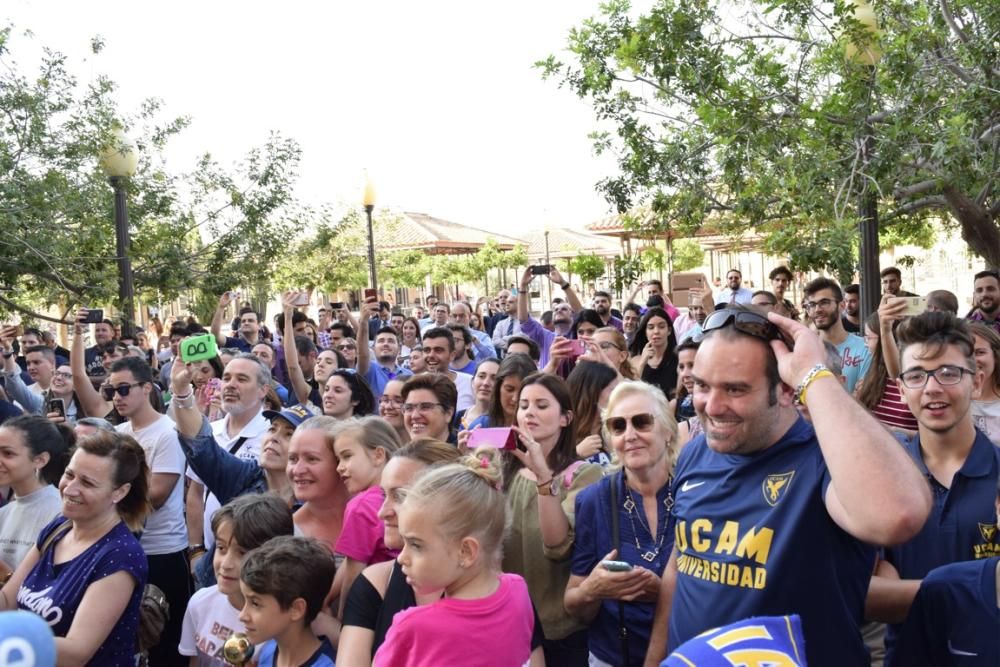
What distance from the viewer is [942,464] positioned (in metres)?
3.28

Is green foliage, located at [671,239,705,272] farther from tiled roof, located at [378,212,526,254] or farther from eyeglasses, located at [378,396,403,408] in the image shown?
eyeglasses, located at [378,396,403,408]

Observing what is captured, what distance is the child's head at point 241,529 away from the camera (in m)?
3.85

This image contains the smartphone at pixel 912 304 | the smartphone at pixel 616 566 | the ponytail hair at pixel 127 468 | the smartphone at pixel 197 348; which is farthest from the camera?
the smartphone at pixel 197 348

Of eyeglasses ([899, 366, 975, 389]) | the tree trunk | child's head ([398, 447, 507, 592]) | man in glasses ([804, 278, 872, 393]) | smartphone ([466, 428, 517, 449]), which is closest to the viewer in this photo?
child's head ([398, 447, 507, 592])

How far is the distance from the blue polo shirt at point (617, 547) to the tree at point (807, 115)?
3654 mm

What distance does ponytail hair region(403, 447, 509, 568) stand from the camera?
283cm

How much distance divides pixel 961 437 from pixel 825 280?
Result: 14.0 feet

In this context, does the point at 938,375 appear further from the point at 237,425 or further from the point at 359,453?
the point at 237,425

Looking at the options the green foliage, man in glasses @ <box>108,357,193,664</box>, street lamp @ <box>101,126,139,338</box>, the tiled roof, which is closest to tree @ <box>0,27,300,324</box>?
street lamp @ <box>101,126,139,338</box>

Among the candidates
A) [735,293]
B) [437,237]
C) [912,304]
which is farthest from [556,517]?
[437,237]

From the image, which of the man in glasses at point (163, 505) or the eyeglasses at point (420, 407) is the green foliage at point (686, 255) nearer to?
the eyeglasses at point (420, 407)

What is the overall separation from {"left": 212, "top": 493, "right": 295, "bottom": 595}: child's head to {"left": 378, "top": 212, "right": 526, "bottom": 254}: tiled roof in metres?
37.3

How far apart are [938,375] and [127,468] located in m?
3.47

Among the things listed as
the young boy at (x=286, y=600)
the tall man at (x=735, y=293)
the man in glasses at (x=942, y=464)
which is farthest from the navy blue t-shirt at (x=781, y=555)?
the tall man at (x=735, y=293)
